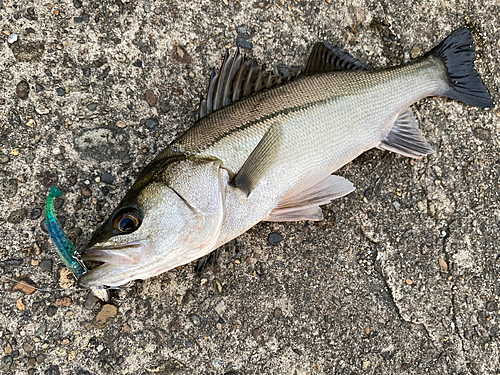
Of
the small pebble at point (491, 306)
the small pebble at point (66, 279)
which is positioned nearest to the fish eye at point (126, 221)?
the small pebble at point (66, 279)

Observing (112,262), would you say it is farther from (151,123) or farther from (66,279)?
(151,123)

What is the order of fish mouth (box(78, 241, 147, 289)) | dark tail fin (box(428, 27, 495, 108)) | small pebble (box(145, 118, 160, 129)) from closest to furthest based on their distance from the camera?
fish mouth (box(78, 241, 147, 289))
small pebble (box(145, 118, 160, 129))
dark tail fin (box(428, 27, 495, 108))

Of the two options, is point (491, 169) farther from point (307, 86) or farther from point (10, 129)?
point (10, 129)

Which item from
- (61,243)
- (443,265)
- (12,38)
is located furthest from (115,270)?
(443,265)

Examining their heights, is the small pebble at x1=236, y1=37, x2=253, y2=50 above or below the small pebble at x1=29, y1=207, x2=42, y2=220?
above

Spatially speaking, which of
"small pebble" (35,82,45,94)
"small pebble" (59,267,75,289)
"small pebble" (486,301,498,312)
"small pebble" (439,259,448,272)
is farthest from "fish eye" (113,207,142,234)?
"small pebble" (486,301,498,312)

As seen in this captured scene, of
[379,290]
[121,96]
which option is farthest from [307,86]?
[379,290]

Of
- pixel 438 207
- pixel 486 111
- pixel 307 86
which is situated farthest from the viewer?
pixel 486 111

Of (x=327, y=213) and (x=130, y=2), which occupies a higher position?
(x=130, y=2)

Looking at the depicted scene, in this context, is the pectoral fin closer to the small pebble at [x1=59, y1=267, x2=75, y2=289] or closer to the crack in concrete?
Result: the small pebble at [x1=59, y1=267, x2=75, y2=289]

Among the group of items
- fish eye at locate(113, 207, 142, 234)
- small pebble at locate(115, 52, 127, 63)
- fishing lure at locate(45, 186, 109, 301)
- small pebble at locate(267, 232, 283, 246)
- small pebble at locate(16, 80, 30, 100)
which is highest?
small pebble at locate(115, 52, 127, 63)
